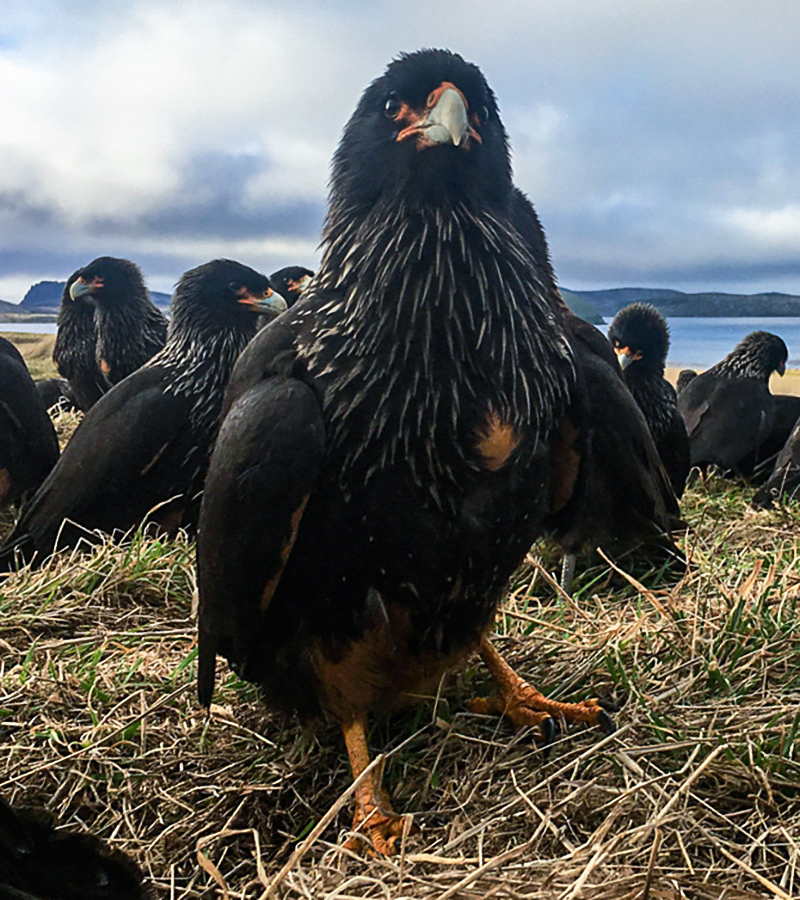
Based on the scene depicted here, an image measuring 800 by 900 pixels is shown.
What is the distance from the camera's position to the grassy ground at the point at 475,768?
54.3 inches

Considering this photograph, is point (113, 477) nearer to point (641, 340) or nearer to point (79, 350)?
point (79, 350)

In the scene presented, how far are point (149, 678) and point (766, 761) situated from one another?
57.3 inches

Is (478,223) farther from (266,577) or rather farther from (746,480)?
(746,480)

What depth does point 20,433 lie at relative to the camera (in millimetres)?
4316

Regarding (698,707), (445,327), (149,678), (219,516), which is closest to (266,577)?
(219,516)

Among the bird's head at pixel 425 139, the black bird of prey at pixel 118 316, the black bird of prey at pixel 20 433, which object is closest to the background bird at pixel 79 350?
the black bird of prey at pixel 118 316

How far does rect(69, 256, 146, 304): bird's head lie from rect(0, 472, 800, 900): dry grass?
3231 millimetres

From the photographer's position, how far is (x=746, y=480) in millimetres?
6082

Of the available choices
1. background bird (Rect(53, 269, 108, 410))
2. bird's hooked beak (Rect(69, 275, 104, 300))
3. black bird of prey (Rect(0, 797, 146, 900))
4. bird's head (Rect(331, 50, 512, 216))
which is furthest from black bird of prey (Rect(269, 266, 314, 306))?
black bird of prey (Rect(0, 797, 146, 900))

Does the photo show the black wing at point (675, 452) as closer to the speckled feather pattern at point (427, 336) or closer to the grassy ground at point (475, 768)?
the grassy ground at point (475, 768)

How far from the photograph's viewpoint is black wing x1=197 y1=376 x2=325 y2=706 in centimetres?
155

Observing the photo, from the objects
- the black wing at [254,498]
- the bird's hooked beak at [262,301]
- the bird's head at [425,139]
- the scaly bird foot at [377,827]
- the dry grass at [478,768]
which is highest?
the bird's head at [425,139]

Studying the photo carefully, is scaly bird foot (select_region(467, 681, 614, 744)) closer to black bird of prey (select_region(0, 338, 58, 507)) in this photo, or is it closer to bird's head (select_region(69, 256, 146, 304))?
black bird of prey (select_region(0, 338, 58, 507))

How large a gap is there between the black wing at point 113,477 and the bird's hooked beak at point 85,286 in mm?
2072
